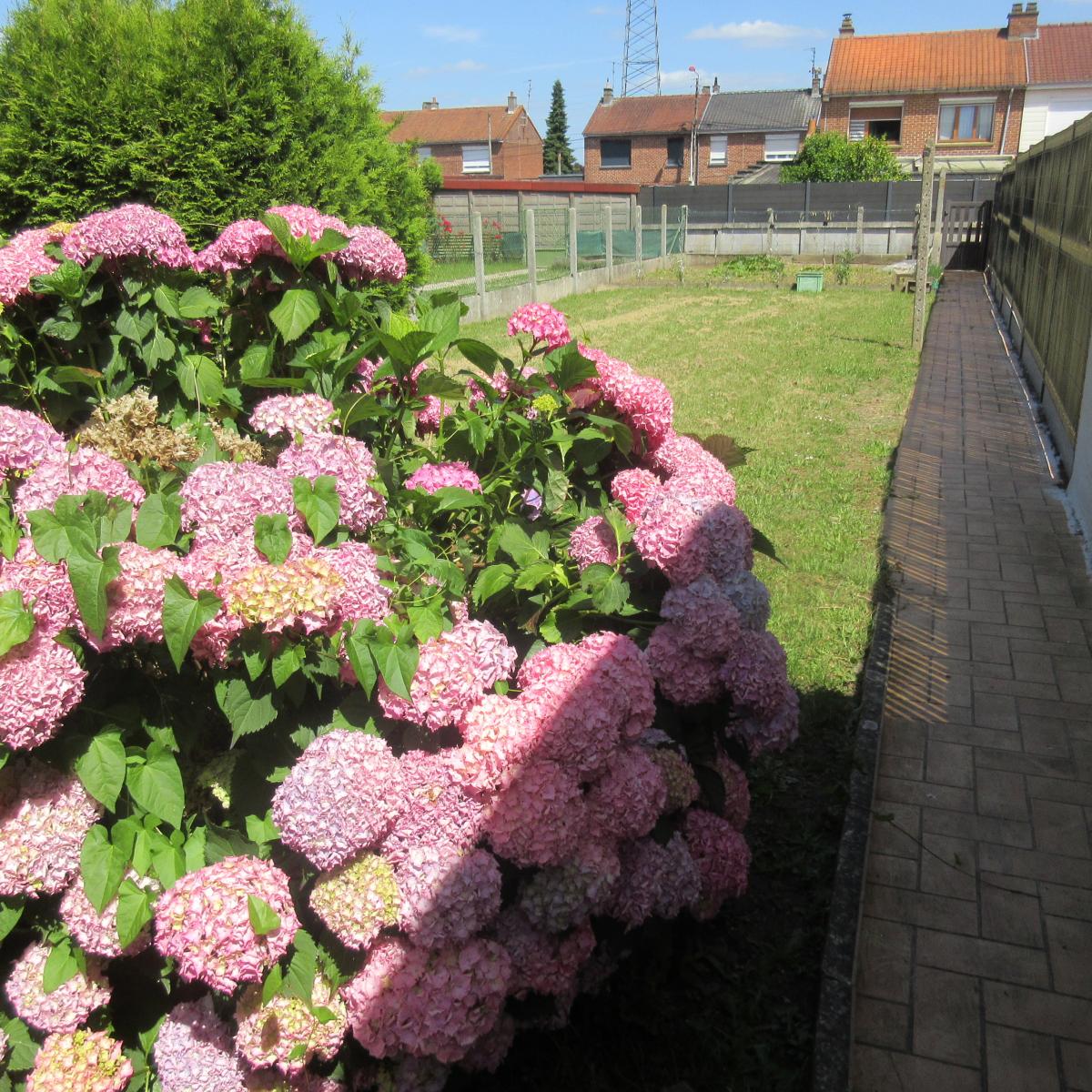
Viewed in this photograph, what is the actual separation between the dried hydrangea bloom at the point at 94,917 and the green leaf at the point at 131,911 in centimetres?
1

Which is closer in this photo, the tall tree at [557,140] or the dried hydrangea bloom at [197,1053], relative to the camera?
the dried hydrangea bloom at [197,1053]

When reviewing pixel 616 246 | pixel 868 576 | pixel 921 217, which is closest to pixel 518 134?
pixel 616 246

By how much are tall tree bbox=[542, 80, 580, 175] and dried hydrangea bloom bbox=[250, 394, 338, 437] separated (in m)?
85.6

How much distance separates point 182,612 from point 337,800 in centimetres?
45

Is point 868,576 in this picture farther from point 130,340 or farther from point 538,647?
point 130,340

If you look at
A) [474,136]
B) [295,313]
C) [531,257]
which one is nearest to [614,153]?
[474,136]

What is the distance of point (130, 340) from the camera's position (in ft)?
8.40

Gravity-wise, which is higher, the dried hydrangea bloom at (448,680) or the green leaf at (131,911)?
the dried hydrangea bloom at (448,680)

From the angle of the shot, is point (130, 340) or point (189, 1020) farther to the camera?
point (130, 340)

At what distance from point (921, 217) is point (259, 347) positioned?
11.9 m

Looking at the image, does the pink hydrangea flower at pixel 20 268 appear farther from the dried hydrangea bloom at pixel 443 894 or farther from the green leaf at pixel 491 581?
the dried hydrangea bloom at pixel 443 894

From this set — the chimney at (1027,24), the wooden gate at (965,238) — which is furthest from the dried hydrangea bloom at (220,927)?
the chimney at (1027,24)

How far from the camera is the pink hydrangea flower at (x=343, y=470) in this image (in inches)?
84.4

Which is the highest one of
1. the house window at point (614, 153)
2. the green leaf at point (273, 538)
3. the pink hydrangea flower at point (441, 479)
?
the house window at point (614, 153)
